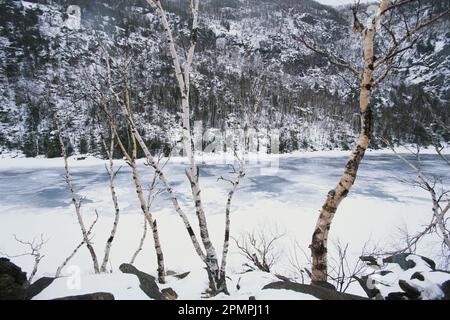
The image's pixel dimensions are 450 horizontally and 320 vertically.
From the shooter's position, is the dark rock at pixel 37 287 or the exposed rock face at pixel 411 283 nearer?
the exposed rock face at pixel 411 283

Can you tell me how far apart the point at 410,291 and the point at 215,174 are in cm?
3216

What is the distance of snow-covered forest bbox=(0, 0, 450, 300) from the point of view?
4.64 m

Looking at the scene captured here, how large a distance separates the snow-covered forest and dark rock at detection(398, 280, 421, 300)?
3 centimetres

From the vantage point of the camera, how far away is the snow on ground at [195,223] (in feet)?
22.9

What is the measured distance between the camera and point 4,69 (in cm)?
8469

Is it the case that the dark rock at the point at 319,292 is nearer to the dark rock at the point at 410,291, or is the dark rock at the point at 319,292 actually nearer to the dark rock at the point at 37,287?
the dark rock at the point at 410,291

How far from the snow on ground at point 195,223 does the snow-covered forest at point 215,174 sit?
0.10 metres

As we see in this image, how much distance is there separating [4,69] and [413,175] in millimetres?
108314

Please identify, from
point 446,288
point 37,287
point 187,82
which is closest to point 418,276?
point 446,288

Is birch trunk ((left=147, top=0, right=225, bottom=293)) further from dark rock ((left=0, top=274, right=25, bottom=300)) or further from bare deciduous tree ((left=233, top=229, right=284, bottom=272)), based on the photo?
bare deciduous tree ((left=233, top=229, right=284, bottom=272))

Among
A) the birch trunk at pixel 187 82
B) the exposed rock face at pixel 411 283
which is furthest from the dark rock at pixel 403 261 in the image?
the birch trunk at pixel 187 82

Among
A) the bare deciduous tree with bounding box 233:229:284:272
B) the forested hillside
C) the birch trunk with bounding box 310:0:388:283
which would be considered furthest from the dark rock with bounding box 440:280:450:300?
the forested hillside
